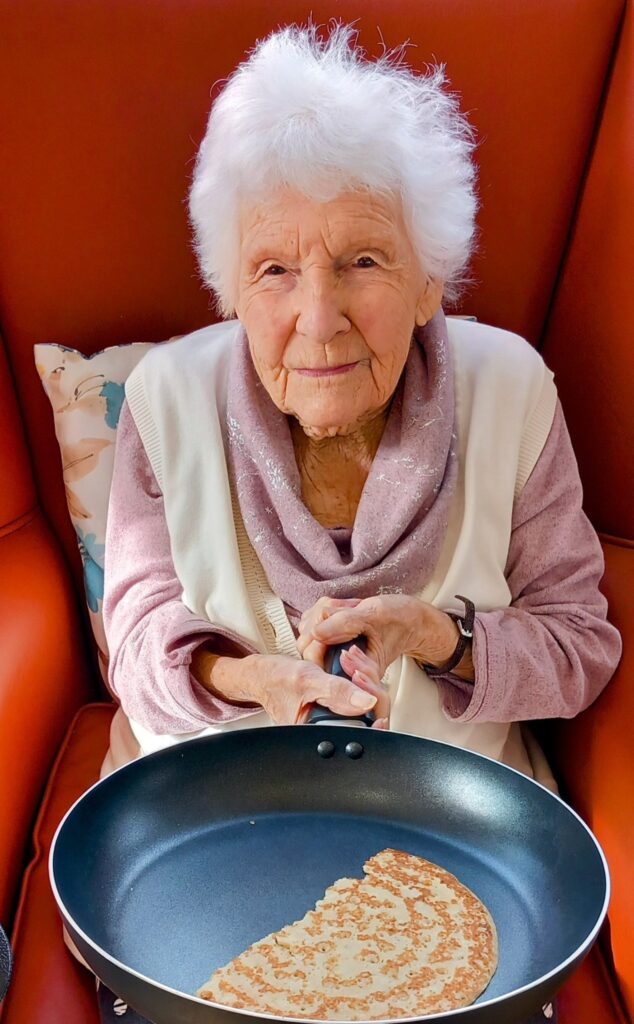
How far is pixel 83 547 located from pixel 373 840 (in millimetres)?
645

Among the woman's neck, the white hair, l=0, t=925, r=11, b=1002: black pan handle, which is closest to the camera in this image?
l=0, t=925, r=11, b=1002: black pan handle

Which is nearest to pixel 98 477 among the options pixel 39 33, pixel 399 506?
pixel 399 506

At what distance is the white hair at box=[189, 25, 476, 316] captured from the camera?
1.14 meters

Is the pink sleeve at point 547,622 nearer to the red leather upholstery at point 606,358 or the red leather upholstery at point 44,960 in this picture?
the red leather upholstery at point 606,358

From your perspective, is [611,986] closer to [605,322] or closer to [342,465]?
[342,465]

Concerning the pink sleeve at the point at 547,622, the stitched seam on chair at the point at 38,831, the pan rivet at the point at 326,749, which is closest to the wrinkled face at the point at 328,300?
the pink sleeve at the point at 547,622

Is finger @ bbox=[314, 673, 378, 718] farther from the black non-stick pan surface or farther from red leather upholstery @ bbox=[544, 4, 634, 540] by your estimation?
red leather upholstery @ bbox=[544, 4, 634, 540]

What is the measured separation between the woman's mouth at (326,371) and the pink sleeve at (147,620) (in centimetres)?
26

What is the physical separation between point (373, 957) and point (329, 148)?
0.78 metres

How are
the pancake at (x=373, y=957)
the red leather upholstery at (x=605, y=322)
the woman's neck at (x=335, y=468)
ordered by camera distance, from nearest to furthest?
the pancake at (x=373, y=957) → the woman's neck at (x=335, y=468) → the red leather upholstery at (x=605, y=322)

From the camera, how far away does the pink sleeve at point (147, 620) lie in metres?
1.27

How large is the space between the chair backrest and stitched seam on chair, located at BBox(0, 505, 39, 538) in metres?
0.16

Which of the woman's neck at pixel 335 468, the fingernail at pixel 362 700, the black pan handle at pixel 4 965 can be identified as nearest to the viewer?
the black pan handle at pixel 4 965

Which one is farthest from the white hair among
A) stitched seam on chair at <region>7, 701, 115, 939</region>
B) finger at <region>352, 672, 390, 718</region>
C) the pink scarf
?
stitched seam on chair at <region>7, 701, 115, 939</region>
